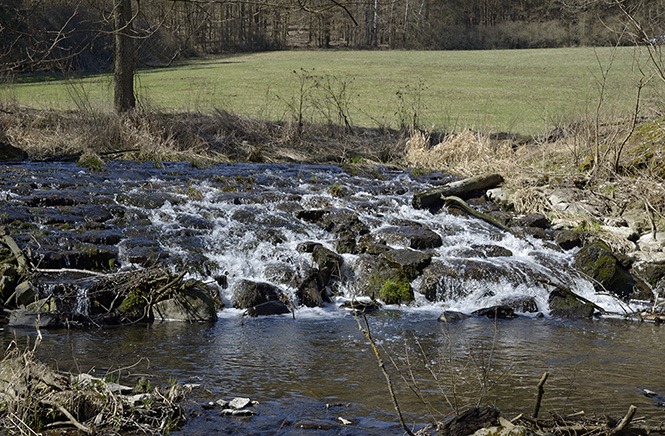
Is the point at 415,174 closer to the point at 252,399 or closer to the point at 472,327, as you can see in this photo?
the point at 472,327

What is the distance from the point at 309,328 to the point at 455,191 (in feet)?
19.8

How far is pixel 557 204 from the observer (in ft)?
39.5

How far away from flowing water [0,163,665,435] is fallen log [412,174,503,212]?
38 centimetres

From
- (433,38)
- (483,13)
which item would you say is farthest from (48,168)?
(483,13)

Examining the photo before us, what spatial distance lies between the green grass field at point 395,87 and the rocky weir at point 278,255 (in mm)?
4405

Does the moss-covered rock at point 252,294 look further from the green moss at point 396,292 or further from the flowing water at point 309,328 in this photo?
the green moss at point 396,292

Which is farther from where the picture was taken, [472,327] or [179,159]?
[179,159]

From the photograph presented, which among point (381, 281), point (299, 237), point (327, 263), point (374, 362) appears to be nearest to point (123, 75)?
point (299, 237)

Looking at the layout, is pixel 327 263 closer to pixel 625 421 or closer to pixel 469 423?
pixel 469 423

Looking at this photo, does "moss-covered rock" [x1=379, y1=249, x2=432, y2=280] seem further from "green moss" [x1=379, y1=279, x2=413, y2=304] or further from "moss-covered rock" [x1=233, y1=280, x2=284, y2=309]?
"moss-covered rock" [x1=233, y1=280, x2=284, y2=309]

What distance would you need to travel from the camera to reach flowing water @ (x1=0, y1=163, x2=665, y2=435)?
5414 millimetres

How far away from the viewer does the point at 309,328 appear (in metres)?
7.80

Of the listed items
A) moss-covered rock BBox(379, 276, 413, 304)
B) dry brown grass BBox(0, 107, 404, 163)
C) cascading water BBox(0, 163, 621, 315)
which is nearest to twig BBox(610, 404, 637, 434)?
cascading water BBox(0, 163, 621, 315)

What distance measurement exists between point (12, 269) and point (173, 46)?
34.2 meters
